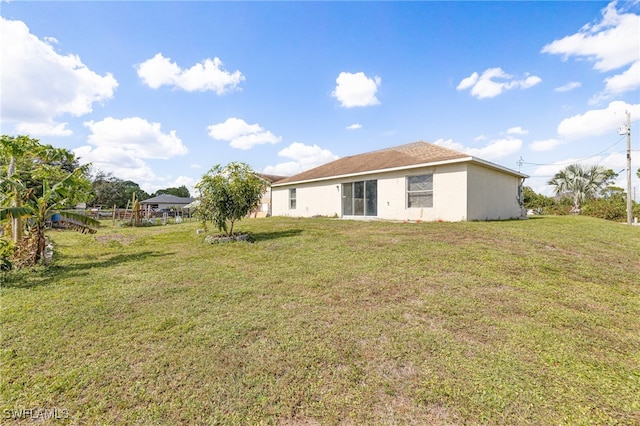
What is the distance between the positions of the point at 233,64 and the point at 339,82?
579cm

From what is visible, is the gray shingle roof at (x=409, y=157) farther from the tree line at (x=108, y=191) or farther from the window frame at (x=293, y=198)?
the tree line at (x=108, y=191)

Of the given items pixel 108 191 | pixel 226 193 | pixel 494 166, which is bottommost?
pixel 226 193

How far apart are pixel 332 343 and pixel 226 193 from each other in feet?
22.6

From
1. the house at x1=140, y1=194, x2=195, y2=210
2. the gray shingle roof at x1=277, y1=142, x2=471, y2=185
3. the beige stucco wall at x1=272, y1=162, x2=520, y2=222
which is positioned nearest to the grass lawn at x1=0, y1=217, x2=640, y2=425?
the beige stucco wall at x1=272, y1=162, x2=520, y2=222

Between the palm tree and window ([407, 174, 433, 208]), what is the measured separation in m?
22.2

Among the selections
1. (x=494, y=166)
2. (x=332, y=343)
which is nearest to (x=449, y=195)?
(x=494, y=166)

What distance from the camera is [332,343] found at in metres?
2.81

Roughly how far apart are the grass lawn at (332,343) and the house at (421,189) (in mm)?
5989

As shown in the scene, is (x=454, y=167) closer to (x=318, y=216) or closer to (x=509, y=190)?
(x=509, y=190)

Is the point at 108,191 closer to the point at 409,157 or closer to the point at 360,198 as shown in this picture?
the point at 360,198

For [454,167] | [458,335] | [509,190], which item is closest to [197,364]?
[458,335]

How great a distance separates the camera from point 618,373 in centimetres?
235

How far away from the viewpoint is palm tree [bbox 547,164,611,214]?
2512 centimetres

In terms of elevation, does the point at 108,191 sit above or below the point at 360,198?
above
